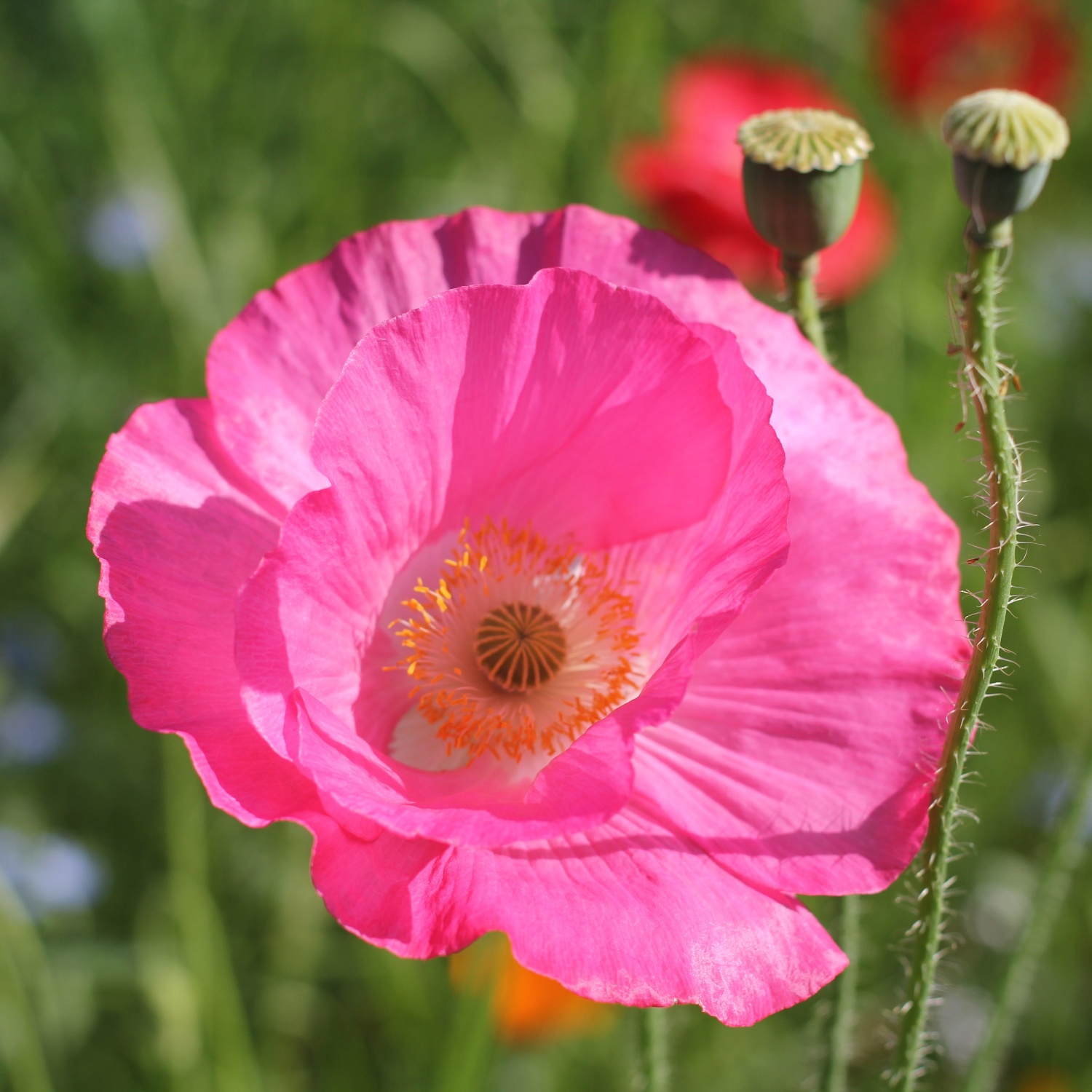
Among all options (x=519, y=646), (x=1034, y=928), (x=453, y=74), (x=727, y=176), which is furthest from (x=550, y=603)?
(x=453, y=74)

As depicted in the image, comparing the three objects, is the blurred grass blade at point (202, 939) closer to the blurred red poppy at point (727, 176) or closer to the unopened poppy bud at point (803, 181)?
the unopened poppy bud at point (803, 181)

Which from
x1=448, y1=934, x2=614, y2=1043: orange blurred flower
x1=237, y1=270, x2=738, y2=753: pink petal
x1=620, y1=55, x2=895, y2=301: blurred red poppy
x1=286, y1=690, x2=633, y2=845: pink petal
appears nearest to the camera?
x1=286, y1=690, x2=633, y2=845: pink petal

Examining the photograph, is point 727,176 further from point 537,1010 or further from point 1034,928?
point 1034,928

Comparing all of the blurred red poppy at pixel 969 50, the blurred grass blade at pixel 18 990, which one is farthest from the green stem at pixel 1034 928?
the blurred red poppy at pixel 969 50

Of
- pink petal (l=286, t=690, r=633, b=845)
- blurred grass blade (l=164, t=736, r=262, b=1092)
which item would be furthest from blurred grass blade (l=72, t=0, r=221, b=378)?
pink petal (l=286, t=690, r=633, b=845)

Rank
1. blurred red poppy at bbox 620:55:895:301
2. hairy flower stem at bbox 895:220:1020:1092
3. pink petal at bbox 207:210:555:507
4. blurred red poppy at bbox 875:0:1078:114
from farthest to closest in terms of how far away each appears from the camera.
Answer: blurred red poppy at bbox 875:0:1078:114 → blurred red poppy at bbox 620:55:895:301 → pink petal at bbox 207:210:555:507 → hairy flower stem at bbox 895:220:1020:1092

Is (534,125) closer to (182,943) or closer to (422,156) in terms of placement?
(422,156)

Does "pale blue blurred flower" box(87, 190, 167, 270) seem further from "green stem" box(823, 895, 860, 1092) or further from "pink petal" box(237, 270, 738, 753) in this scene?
"green stem" box(823, 895, 860, 1092)

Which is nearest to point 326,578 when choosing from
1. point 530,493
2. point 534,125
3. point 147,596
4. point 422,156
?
point 147,596
